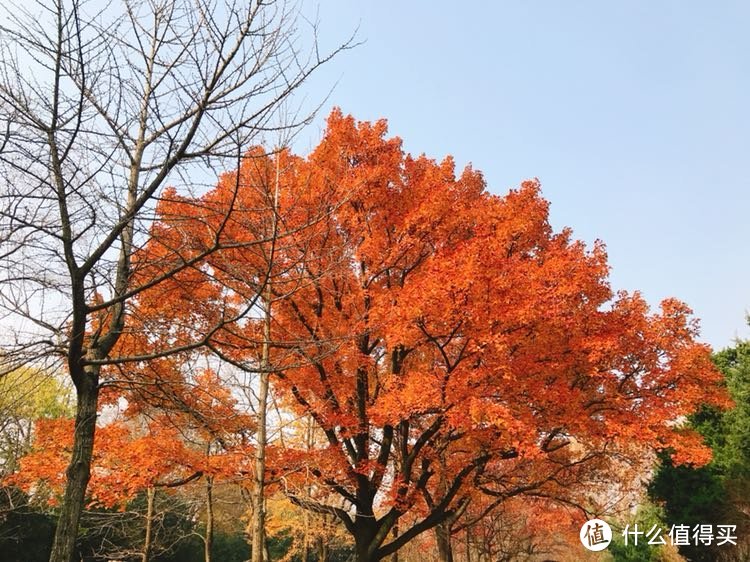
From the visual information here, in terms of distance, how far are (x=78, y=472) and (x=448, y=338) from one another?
21.7ft

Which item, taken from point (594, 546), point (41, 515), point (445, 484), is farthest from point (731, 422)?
point (41, 515)

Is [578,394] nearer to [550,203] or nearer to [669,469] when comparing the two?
[550,203]

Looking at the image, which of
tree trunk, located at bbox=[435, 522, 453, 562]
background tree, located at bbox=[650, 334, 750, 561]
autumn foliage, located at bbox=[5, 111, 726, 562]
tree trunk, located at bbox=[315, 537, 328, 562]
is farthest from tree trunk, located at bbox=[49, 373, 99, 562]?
background tree, located at bbox=[650, 334, 750, 561]

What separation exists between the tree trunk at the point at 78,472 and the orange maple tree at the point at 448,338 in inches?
130

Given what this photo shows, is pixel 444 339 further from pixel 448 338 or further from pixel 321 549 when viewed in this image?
pixel 321 549

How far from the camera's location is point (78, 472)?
4223mm

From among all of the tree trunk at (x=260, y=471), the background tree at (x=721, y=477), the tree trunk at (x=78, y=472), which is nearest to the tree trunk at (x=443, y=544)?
the tree trunk at (x=260, y=471)

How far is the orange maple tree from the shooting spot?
8.91 meters

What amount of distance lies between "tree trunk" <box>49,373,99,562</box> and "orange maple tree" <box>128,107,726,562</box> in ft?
10.8

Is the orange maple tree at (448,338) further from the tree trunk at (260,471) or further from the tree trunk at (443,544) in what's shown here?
the tree trunk at (443,544)

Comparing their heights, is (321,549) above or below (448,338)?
below

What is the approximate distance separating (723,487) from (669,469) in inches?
62.8

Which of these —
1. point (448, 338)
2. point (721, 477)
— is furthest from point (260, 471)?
point (721, 477)

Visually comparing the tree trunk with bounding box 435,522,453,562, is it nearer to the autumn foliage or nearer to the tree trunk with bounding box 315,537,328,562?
the autumn foliage
